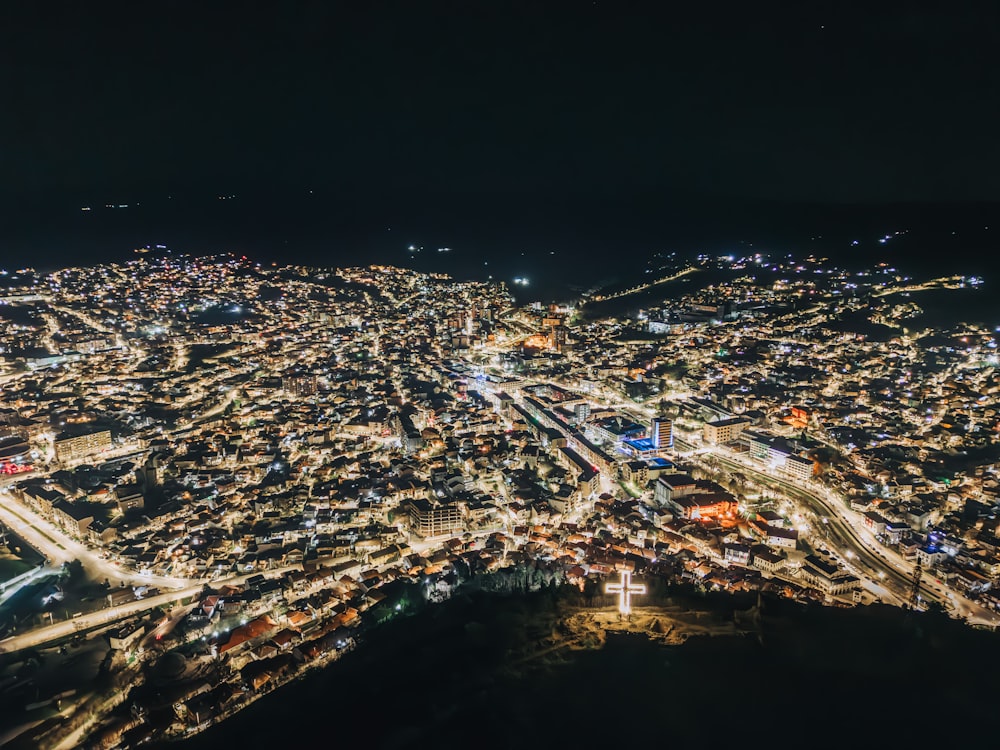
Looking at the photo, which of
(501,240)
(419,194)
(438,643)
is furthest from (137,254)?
(438,643)

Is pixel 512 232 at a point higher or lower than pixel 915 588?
higher

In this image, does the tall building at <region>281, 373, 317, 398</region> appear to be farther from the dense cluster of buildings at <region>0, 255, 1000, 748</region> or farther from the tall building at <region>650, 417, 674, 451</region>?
the tall building at <region>650, 417, 674, 451</region>

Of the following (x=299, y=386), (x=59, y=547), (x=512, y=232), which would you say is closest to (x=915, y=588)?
(x=59, y=547)

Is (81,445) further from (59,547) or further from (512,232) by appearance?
(512,232)

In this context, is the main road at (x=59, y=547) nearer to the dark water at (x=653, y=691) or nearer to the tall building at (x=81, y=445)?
the tall building at (x=81, y=445)

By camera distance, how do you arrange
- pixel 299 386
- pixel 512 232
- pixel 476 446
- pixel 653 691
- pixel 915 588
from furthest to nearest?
pixel 512 232 < pixel 299 386 < pixel 476 446 < pixel 915 588 < pixel 653 691

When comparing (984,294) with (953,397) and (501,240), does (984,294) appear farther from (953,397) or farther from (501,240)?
(501,240)

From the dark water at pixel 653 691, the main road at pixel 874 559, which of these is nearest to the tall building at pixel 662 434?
the main road at pixel 874 559
